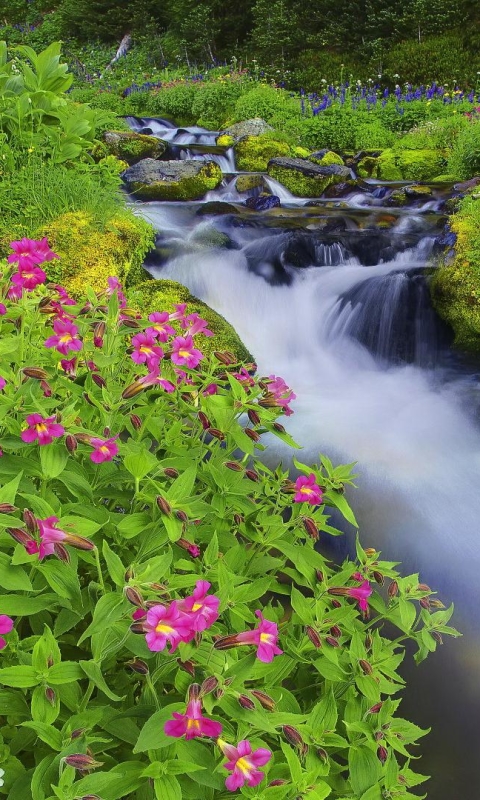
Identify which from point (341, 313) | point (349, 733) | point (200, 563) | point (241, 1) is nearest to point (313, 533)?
point (200, 563)

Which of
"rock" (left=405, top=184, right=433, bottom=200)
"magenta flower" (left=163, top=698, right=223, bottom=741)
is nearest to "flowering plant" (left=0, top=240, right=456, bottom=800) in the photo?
"magenta flower" (left=163, top=698, right=223, bottom=741)

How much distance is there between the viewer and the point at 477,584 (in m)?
2.82

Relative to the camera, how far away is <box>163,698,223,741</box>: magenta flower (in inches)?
38.0

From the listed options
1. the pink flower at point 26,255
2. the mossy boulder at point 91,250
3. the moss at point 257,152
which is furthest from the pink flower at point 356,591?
the moss at point 257,152

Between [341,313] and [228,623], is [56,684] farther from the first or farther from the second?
[341,313]

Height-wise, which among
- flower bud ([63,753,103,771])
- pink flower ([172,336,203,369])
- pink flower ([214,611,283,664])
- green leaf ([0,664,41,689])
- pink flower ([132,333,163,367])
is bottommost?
flower bud ([63,753,103,771])

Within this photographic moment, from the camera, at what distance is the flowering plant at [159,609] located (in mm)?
1055

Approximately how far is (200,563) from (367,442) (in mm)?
2334

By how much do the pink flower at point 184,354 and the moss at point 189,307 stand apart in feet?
7.63

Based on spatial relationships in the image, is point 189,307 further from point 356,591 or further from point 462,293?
point 356,591

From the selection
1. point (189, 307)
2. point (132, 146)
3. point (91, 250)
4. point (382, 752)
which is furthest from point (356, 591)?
point (132, 146)

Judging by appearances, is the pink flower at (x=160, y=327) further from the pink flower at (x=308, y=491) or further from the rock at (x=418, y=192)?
the rock at (x=418, y=192)

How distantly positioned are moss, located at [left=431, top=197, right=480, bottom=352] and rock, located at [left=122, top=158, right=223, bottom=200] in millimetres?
3038

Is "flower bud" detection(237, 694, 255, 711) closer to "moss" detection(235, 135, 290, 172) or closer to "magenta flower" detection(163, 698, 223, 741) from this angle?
"magenta flower" detection(163, 698, 223, 741)
